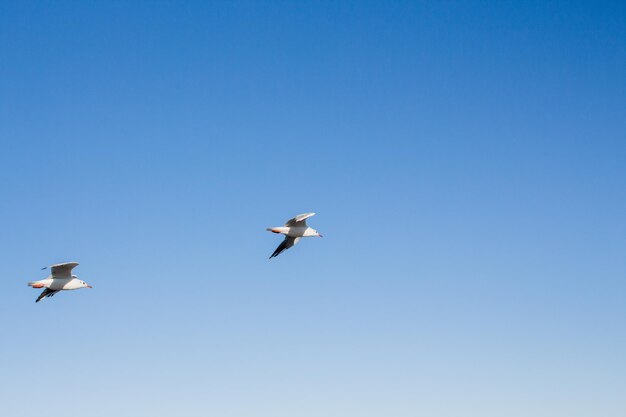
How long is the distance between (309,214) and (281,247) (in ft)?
27.3

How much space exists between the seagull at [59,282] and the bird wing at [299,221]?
74.1 ft

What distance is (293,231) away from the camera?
10150 centimetres

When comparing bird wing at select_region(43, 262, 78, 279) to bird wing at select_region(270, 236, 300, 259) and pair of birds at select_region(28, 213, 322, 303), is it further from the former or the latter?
bird wing at select_region(270, 236, 300, 259)

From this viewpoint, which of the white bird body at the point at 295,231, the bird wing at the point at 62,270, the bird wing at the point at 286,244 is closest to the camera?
the bird wing at the point at 62,270

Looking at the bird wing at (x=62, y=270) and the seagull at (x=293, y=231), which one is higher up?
the seagull at (x=293, y=231)

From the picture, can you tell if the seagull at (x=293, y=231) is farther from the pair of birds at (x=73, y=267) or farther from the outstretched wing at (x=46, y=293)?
the outstretched wing at (x=46, y=293)

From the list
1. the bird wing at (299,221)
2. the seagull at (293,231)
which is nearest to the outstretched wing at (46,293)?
the seagull at (293,231)

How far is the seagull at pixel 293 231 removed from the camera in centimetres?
9881

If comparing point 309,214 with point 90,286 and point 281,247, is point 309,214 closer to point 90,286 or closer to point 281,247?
point 281,247

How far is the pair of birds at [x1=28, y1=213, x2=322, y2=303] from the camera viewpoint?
9588cm

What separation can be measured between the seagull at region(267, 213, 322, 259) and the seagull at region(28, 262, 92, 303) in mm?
20962

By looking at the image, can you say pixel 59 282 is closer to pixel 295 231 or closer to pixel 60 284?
pixel 60 284

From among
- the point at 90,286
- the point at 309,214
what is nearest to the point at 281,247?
the point at 309,214

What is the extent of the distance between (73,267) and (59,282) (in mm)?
2734
